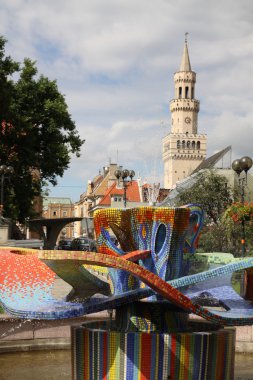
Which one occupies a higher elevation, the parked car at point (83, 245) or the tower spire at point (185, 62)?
the tower spire at point (185, 62)

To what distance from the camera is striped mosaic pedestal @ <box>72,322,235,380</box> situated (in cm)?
681

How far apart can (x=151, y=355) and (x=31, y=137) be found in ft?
91.9

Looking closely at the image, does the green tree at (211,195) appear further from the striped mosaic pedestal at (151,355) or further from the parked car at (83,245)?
the striped mosaic pedestal at (151,355)

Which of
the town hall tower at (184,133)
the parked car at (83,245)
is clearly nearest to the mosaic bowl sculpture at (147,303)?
the parked car at (83,245)

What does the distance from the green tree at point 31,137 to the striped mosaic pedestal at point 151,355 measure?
84.4ft

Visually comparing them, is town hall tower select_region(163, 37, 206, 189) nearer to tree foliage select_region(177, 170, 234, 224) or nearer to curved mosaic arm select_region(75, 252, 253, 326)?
tree foliage select_region(177, 170, 234, 224)

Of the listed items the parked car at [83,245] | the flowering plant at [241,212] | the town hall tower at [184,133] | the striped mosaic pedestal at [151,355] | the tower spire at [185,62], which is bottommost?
the striped mosaic pedestal at [151,355]

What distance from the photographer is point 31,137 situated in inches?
1336

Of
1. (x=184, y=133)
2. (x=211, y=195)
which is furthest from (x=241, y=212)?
(x=184, y=133)

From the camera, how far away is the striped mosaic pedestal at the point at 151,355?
681 centimetres

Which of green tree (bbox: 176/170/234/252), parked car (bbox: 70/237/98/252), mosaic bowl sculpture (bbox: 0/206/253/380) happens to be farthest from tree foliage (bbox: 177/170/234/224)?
mosaic bowl sculpture (bbox: 0/206/253/380)

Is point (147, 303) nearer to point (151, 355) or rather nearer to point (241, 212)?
point (151, 355)

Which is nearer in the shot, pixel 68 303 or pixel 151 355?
pixel 151 355

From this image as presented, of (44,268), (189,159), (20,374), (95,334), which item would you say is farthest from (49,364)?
(189,159)
